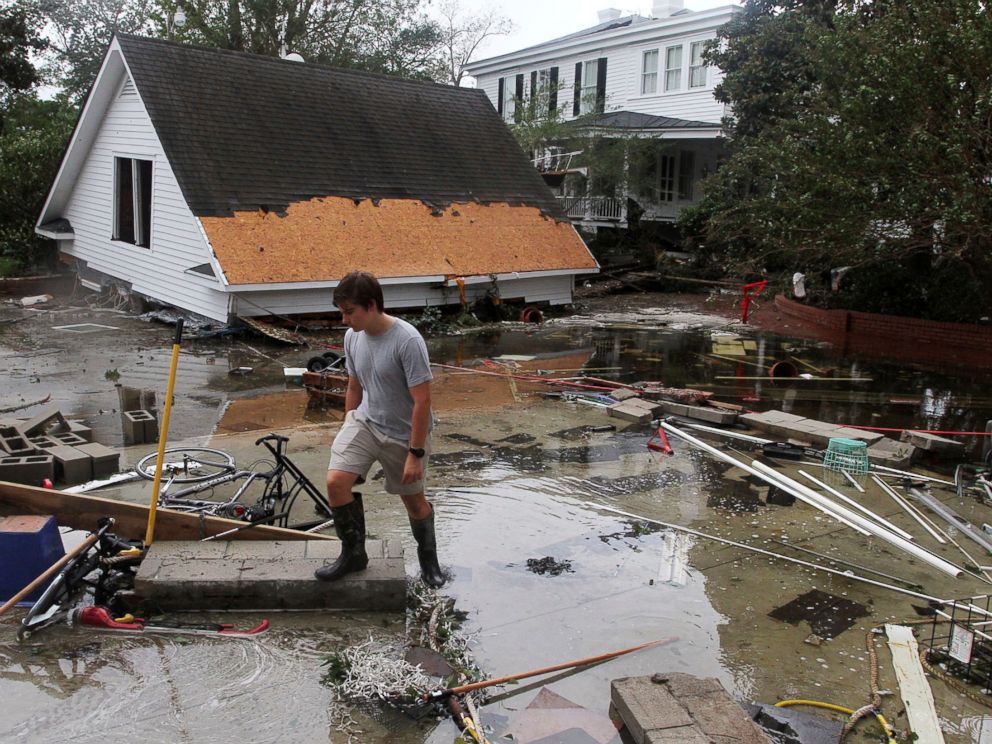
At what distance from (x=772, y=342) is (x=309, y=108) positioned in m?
10.6

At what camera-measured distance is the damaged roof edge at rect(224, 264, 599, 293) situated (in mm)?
14289

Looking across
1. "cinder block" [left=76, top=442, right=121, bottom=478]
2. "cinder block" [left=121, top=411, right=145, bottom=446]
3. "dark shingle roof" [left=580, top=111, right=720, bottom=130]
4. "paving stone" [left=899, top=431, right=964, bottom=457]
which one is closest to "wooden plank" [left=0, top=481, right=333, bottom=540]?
"cinder block" [left=76, top=442, right=121, bottom=478]

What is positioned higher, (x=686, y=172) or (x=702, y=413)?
(x=686, y=172)

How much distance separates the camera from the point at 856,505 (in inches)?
270

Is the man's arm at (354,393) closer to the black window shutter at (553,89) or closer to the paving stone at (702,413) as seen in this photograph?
the paving stone at (702,413)

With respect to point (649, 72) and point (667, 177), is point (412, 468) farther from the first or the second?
point (649, 72)

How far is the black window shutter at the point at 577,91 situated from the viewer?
3288 cm

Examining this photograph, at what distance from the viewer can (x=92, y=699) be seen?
3936 millimetres

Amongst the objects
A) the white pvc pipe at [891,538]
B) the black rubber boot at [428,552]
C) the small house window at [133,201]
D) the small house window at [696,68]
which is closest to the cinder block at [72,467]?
the black rubber boot at [428,552]

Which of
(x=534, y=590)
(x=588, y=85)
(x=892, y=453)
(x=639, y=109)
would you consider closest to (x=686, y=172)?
(x=639, y=109)

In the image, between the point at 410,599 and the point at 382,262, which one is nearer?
the point at 410,599

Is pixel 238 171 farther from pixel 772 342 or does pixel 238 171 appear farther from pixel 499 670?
pixel 499 670

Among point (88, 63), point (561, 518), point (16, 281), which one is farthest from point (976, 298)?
point (88, 63)

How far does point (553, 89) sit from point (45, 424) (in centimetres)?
2742
